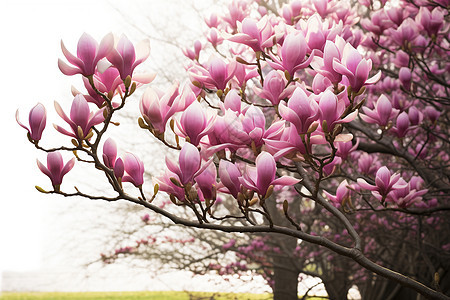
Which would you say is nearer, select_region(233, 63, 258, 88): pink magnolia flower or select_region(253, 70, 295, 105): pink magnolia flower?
select_region(253, 70, 295, 105): pink magnolia flower

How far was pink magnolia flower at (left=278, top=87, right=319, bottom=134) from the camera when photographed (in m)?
1.40

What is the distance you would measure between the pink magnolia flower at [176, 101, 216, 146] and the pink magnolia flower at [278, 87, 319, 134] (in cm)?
22

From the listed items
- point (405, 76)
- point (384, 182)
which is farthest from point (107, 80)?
point (405, 76)

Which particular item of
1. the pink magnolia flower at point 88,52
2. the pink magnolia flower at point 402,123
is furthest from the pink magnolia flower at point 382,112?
the pink magnolia flower at point 88,52

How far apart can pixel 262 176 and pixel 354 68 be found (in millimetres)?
471

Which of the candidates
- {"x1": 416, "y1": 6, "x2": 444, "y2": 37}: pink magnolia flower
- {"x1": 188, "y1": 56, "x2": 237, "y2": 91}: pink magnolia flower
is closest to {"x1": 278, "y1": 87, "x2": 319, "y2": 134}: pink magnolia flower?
{"x1": 188, "y1": 56, "x2": 237, "y2": 91}: pink magnolia flower

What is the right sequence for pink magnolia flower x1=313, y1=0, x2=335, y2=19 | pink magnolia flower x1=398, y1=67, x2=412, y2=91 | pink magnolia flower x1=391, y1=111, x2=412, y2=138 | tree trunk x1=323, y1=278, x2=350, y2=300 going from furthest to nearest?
tree trunk x1=323, y1=278, x2=350, y2=300 < pink magnolia flower x1=398, y1=67, x2=412, y2=91 < pink magnolia flower x1=313, y1=0, x2=335, y2=19 < pink magnolia flower x1=391, y1=111, x2=412, y2=138

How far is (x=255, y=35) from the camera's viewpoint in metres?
1.93

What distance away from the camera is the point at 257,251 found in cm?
570

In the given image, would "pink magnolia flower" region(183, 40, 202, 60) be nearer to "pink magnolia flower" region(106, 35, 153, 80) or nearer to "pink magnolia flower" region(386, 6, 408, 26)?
"pink magnolia flower" region(386, 6, 408, 26)

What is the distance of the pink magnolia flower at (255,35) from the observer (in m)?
1.91

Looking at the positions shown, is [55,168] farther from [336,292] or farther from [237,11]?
[336,292]

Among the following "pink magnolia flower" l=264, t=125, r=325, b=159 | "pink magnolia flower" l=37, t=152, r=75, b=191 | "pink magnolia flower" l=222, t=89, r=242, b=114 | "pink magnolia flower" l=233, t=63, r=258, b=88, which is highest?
"pink magnolia flower" l=233, t=63, r=258, b=88

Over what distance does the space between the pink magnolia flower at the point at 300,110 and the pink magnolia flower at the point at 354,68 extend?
0.19 meters
